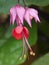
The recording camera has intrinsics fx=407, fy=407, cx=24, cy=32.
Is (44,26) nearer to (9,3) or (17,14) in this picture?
(9,3)

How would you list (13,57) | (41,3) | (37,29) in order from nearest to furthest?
(41,3)
(13,57)
(37,29)

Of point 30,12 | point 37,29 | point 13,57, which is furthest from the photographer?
point 37,29

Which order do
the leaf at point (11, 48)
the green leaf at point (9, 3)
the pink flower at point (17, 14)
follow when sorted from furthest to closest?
the leaf at point (11, 48) → the green leaf at point (9, 3) → the pink flower at point (17, 14)

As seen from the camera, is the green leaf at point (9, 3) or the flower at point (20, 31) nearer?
the flower at point (20, 31)

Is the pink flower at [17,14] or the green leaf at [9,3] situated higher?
the pink flower at [17,14]

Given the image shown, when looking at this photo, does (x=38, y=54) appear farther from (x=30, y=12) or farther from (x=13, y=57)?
(x=30, y=12)

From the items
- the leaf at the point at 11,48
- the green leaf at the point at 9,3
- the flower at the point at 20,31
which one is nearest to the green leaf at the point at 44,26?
the leaf at the point at 11,48

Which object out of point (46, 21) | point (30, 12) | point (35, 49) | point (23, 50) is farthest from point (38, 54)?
point (30, 12)

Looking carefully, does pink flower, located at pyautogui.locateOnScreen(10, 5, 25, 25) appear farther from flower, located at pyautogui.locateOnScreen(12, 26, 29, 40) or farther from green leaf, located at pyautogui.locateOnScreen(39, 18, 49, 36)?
green leaf, located at pyautogui.locateOnScreen(39, 18, 49, 36)

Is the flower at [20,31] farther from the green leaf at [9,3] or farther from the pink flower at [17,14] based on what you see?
the green leaf at [9,3]
